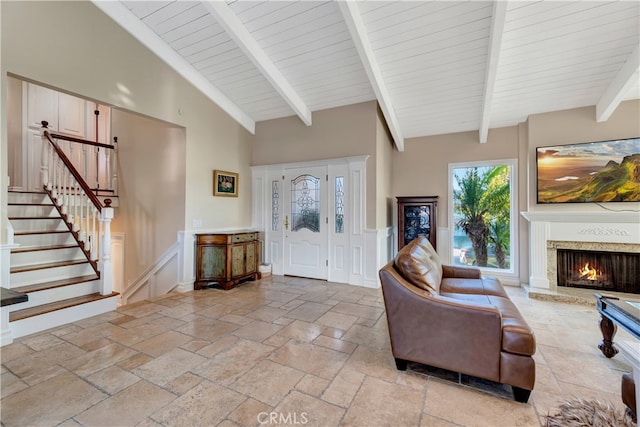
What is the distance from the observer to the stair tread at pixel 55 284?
2.95 metres

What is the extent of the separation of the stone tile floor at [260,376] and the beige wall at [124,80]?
1.53 meters

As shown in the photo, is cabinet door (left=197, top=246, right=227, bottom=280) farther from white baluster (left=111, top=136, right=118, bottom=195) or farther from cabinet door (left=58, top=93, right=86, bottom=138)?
cabinet door (left=58, top=93, right=86, bottom=138)

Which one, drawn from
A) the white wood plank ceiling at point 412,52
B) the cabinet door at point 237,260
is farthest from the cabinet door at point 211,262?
the white wood plank ceiling at point 412,52

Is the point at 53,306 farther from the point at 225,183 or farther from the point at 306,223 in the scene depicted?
the point at 306,223

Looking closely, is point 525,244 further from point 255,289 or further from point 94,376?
point 94,376

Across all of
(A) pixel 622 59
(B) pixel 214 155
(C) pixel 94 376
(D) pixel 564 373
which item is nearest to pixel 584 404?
(D) pixel 564 373

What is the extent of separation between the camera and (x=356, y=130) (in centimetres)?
465

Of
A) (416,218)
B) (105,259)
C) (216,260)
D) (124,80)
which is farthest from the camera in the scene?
(416,218)

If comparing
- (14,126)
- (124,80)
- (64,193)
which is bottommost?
(64,193)

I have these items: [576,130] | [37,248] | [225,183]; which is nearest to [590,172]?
[576,130]

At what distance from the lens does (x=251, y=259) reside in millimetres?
4852

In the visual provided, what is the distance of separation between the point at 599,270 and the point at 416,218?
266 centimetres

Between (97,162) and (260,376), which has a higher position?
(97,162)

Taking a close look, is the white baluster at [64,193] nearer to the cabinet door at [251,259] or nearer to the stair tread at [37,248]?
the stair tread at [37,248]
